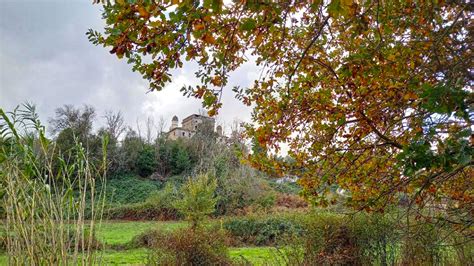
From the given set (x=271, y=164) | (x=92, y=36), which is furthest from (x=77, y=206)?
(x=271, y=164)

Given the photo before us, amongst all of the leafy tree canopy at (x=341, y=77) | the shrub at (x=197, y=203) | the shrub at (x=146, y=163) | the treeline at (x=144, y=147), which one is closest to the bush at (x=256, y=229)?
the shrub at (x=197, y=203)

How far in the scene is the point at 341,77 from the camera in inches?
105

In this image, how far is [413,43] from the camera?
94.5 inches

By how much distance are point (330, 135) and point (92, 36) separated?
6.80ft

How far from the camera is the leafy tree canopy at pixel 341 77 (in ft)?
4.81

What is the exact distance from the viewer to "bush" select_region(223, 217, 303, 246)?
10234mm

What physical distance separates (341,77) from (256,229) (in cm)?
890

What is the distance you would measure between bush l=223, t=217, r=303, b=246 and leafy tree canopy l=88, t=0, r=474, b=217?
7313 mm

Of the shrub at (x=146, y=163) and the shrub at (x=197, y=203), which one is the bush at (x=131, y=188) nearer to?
the shrub at (x=146, y=163)

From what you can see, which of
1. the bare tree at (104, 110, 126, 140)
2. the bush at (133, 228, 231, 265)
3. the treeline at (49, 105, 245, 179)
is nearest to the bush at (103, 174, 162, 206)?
the treeline at (49, 105, 245, 179)

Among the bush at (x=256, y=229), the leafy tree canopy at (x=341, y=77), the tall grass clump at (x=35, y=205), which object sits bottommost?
the bush at (x=256, y=229)

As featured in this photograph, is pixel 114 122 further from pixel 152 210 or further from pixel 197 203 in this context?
pixel 197 203

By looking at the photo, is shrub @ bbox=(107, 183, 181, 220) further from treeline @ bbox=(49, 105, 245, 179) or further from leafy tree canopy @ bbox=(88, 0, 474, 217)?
leafy tree canopy @ bbox=(88, 0, 474, 217)

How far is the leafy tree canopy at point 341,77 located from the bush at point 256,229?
7.31 metres
